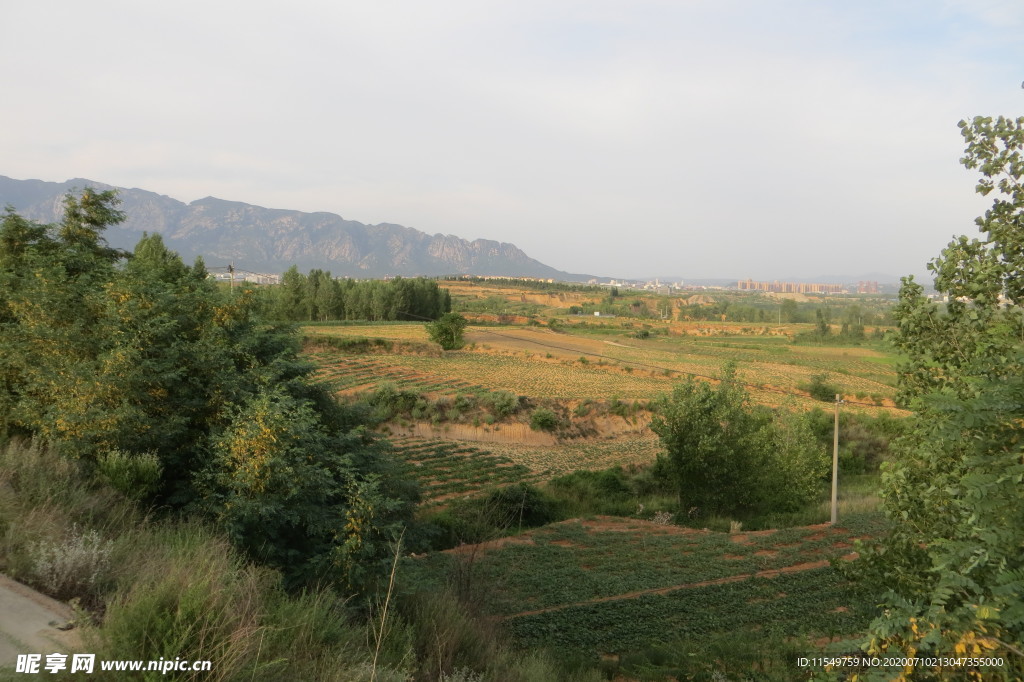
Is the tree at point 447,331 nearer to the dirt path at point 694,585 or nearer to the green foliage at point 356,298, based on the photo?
the green foliage at point 356,298

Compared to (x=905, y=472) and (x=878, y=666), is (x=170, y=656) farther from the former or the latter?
(x=905, y=472)

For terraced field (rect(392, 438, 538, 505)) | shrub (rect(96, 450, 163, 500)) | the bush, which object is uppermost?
shrub (rect(96, 450, 163, 500))

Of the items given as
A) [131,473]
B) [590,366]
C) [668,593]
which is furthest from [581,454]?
[131,473]

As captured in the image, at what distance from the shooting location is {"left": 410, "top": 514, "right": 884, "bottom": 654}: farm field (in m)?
10.8

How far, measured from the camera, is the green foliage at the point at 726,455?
2541cm

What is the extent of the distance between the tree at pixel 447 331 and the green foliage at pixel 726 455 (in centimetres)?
4042

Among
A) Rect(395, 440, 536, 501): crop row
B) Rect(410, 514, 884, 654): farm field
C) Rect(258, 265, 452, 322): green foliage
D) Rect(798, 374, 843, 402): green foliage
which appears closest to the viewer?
Rect(410, 514, 884, 654): farm field

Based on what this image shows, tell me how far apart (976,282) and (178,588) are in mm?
6763

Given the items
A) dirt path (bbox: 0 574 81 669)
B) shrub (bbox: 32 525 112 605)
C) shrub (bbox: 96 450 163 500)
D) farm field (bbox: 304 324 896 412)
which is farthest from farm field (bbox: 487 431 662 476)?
dirt path (bbox: 0 574 81 669)

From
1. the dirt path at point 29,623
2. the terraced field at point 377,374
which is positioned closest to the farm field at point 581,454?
the terraced field at point 377,374

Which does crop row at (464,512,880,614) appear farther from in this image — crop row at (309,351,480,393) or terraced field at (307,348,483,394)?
crop row at (309,351,480,393)

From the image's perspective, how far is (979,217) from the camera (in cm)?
487

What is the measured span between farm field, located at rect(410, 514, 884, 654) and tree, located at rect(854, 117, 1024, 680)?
6.22 feet

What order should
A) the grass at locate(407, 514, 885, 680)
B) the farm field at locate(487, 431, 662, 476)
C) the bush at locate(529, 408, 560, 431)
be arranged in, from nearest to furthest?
the grass at locate(407, 514, 885, 680)
the farm field at locate(487, 431, 662, 476)
the bush at locate(529, 408, 560, 431)
